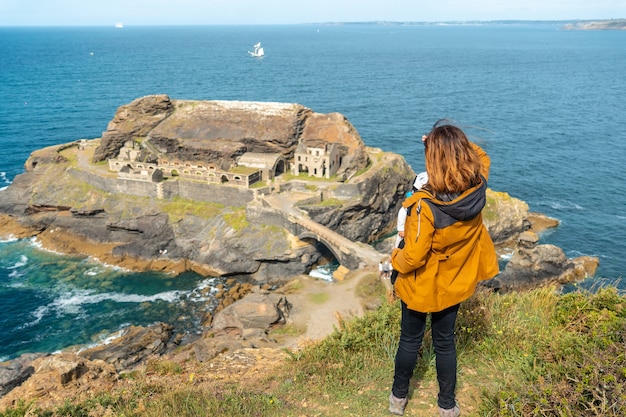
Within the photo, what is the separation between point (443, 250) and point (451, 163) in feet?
4.13

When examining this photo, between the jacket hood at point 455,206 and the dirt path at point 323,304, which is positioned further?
the dirt path at point 323,304

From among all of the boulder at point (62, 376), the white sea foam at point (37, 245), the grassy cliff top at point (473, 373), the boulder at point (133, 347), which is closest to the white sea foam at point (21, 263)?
the white sea foam at point (37, 245)

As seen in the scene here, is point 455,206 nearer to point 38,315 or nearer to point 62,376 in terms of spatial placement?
point 62,376

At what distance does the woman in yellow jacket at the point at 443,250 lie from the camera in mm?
6512

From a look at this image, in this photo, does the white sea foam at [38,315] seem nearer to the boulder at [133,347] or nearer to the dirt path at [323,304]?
the boulder at [133,347]

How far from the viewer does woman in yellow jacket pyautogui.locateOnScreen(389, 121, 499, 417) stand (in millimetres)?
6512

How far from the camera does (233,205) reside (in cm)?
5066

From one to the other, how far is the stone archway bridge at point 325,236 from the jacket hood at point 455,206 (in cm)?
3282

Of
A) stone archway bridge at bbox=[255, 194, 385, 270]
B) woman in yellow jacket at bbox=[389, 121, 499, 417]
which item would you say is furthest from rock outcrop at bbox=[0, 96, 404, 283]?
woman in yellow jacket at bbox=[389, 121, 499, 417]

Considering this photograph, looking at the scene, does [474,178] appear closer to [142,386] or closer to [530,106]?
[142,386]

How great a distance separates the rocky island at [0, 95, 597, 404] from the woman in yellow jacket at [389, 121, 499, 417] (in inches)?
1068

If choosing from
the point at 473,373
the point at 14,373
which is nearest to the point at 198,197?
the point at 14,373

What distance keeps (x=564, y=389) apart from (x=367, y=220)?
44360 millimetres

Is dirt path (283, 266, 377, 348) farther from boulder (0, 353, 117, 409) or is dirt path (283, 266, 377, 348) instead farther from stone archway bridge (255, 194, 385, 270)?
boulder (0, 353, 117, 409)
